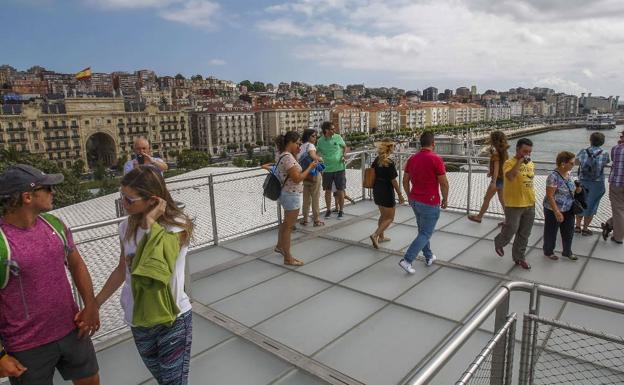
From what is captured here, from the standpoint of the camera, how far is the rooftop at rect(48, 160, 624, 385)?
3.18 metres

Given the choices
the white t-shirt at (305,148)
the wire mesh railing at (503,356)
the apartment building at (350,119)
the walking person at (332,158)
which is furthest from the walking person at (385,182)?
the apartment building at (350,119)

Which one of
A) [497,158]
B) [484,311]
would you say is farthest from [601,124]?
[484,311]

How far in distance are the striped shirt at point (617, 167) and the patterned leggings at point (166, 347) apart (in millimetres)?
5839

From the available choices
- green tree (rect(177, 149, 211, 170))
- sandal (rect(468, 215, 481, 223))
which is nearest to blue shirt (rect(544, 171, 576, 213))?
sandal (rect(468, 215, 481, 223))

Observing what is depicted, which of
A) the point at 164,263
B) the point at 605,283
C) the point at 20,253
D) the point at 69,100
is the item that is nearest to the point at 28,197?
the point at 20,253

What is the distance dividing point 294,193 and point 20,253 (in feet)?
11.1

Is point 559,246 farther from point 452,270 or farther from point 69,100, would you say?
point 69,100

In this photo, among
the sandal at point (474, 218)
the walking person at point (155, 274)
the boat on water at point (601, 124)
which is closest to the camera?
the walking person at point (155, 274)

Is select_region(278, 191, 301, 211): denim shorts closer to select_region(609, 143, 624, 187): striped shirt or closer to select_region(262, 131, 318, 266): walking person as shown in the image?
select_region(262, 131, 318, 266): walking person

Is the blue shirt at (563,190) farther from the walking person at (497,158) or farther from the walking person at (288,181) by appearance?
the walking person at (288,181)

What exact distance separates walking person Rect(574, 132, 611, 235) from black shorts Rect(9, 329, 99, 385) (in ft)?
19.6

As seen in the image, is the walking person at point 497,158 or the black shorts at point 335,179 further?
the black shorts at point 335,179

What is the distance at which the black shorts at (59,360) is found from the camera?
2.09 metres

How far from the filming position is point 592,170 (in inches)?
226
